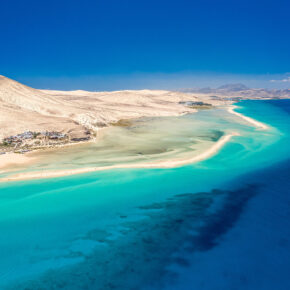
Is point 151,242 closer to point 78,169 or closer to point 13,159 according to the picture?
point 78,169

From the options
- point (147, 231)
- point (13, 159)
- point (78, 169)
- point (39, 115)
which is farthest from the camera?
point (39, 115)

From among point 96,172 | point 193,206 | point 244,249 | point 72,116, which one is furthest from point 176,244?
point 72,116

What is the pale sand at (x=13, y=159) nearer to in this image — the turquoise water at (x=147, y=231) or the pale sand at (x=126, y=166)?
the pale sand at (x=126, y=166)

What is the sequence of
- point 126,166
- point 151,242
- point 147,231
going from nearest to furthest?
point 151,242 < point 147,231 < point 126,166

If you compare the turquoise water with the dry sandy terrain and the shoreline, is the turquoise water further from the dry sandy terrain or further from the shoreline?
the dry sandy terrain

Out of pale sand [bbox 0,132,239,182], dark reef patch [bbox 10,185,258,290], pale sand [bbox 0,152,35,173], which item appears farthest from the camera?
pale sand [bbox 0,152,35,173]

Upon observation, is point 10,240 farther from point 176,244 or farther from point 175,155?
point 175,155

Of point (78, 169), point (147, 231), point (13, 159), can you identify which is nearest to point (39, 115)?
point (13, 159)

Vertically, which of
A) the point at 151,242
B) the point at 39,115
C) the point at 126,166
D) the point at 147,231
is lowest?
the point at 151,242

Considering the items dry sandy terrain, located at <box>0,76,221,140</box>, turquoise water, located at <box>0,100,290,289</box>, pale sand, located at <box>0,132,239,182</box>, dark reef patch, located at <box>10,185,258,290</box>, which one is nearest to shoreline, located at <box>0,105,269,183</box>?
pale sand, located at <box>0,132,239,182</box>
